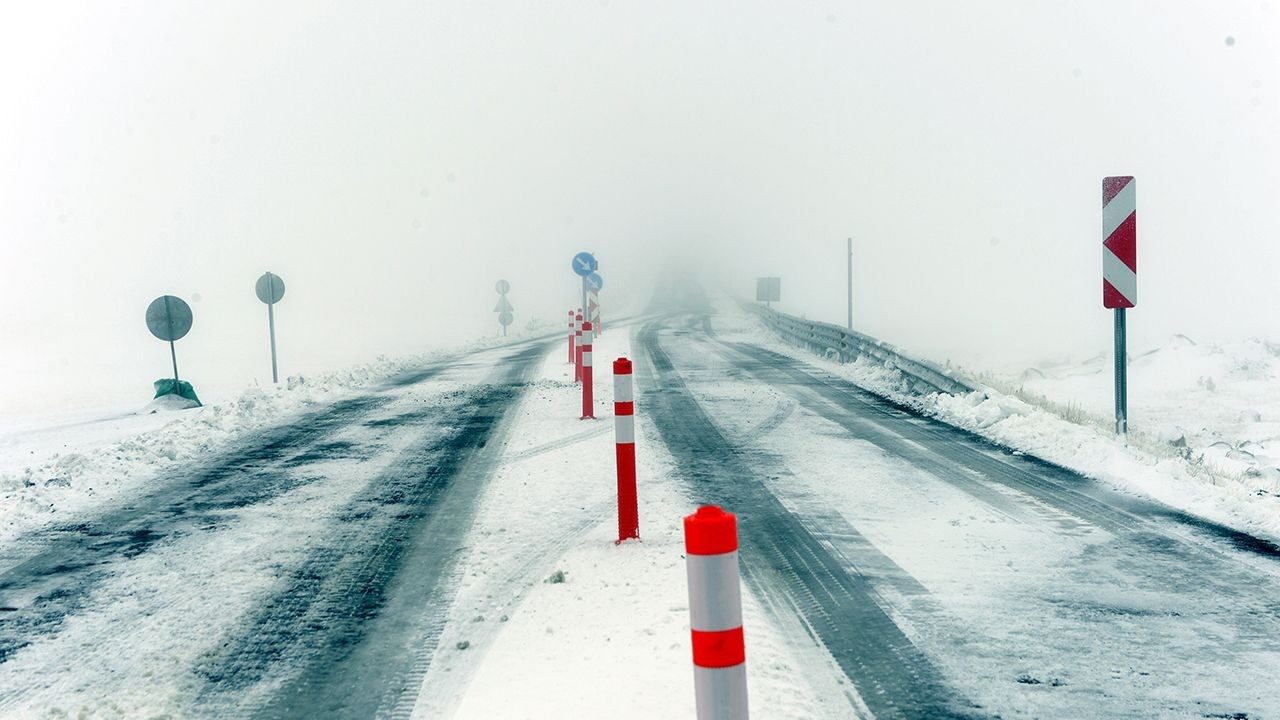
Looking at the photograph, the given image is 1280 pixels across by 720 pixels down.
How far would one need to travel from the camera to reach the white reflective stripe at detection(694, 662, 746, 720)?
2381 mm

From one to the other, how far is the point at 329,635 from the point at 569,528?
2.07 meters

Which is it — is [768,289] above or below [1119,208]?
below

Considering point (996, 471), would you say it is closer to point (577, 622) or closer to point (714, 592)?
point (577, 622)

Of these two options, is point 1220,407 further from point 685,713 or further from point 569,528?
point 685,713

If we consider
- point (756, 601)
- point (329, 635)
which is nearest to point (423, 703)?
point (329, 635)

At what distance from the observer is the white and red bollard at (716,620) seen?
238cm

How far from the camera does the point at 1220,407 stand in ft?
51.8

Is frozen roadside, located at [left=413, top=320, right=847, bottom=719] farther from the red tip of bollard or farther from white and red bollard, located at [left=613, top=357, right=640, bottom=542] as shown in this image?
the red tip of bollard

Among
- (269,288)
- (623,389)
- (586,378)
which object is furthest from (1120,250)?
(269,288)

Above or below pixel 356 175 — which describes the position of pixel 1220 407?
below

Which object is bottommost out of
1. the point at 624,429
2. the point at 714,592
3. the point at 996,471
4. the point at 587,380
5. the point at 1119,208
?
the point at 996,471

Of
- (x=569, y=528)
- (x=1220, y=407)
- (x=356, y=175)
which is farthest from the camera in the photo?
(x=356, y=175)

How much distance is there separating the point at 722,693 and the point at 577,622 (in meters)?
2.14

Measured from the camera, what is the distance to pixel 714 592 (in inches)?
94.6
